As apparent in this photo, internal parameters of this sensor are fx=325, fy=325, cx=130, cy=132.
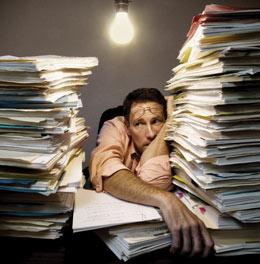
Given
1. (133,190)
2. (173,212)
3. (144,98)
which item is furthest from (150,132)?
(173,212)

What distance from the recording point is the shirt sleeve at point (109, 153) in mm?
1288

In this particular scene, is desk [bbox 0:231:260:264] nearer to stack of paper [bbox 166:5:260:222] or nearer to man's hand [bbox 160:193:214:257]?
man's hand [bbox 160:193:214:257]

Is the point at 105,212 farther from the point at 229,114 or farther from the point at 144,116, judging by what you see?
the point at 144,116

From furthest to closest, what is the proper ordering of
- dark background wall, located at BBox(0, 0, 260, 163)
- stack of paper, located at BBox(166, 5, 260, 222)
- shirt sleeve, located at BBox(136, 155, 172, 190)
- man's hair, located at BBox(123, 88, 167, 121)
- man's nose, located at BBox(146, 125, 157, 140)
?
dark background wall, located at BBox(0, 0, 260, 163) < man's hair, located at BBox(123, 88, 167, 121) < man's nose, located at BBox(146, 125, 157, 140) < shirt sleeve, located at BBox(136, 155, 172, 190) < stack of paper, located at BBox(166, 5, 260, 222)

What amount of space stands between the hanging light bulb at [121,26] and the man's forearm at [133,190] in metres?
0.92

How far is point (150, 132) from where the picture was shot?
4.96 feet

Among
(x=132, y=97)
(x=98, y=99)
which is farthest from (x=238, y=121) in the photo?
(x=98, y=99)

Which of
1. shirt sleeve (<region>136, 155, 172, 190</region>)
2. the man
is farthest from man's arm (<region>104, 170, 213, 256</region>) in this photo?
shirt sleeve (<region>136, 155, 172, 190</region>)

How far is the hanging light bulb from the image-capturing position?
1.71 m

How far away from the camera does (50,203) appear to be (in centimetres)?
96

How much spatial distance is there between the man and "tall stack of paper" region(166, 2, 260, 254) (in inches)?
4.3

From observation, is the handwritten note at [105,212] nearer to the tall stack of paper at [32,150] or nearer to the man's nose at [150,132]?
the tall stack of paper at [32,150]

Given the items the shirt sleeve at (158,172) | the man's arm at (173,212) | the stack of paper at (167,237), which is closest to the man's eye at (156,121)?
the shirt sleeve at (158,172)

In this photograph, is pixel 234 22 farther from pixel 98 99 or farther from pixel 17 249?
pixel 98 99
